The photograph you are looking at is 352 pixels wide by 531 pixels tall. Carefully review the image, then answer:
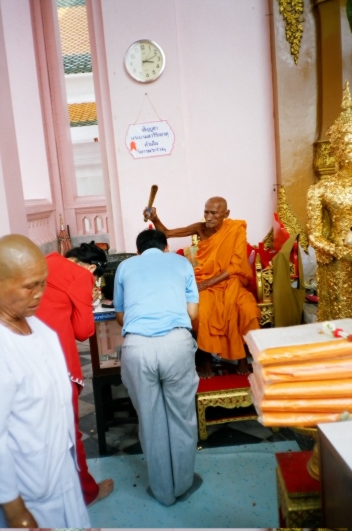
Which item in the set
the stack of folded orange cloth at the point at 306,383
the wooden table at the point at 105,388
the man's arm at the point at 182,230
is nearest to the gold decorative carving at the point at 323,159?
the man's arm at the point at 182,230

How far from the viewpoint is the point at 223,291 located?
147 inches

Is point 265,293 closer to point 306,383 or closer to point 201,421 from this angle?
point 201,421

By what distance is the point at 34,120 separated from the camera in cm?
718

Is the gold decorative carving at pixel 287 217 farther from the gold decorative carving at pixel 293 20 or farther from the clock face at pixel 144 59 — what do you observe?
the clock face at pixel 144 59

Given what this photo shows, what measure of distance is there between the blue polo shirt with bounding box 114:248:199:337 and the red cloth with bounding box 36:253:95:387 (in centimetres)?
21

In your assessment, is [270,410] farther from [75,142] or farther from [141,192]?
[75,142]

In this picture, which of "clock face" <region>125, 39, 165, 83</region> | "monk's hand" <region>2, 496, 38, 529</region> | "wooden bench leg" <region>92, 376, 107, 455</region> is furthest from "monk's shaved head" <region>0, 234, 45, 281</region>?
"clock face" <region>125, 39, 165, 83</region>

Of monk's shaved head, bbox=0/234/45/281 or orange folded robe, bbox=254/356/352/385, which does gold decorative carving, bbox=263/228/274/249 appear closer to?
orange folded robe, bbox=254/356/352/385

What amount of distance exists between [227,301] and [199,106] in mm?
2391

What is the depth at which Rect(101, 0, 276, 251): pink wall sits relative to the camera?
4.72 meters

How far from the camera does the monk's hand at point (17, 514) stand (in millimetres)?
1339

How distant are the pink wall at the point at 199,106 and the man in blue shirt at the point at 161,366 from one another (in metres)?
2.53

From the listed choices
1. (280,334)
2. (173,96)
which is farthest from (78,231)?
(280,334)

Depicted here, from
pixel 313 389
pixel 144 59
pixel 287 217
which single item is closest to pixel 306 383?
pixel 313 389
